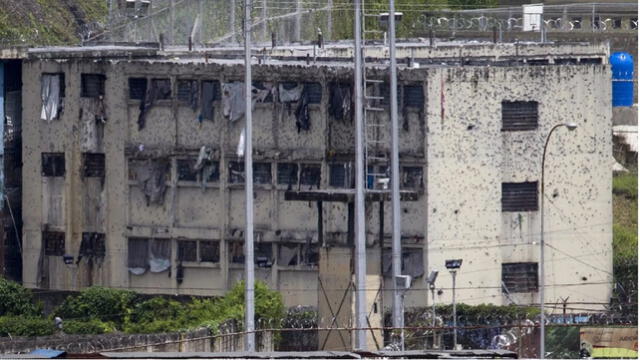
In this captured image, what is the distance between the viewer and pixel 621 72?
186 ft

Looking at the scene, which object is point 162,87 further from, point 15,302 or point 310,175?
point 15,302

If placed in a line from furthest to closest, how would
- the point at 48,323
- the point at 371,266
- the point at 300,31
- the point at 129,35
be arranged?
the point at 300,31 < the point at 129,35 < the point at 371,266 < the point at 48,323

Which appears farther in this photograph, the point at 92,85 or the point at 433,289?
the point at 92,85

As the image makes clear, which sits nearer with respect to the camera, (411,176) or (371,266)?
(371,266)

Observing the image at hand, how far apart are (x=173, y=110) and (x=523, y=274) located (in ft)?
26.6

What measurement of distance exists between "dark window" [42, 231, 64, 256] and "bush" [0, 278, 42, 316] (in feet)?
13.3

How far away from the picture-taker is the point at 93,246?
165ft

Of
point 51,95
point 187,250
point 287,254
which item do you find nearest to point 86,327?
point 287,254

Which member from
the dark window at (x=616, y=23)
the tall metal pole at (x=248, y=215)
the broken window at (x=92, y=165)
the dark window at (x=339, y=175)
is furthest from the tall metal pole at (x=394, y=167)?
the dark window at (x=616, y=23)

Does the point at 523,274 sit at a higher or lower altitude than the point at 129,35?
lower

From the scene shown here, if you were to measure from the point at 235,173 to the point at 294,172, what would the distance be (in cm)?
139

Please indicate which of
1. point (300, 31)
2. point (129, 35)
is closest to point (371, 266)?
point (129, 35)

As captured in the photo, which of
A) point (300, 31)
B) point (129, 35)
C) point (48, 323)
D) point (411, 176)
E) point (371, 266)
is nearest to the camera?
point (48, 323)

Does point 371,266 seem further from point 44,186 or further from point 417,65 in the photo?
point 44,186
